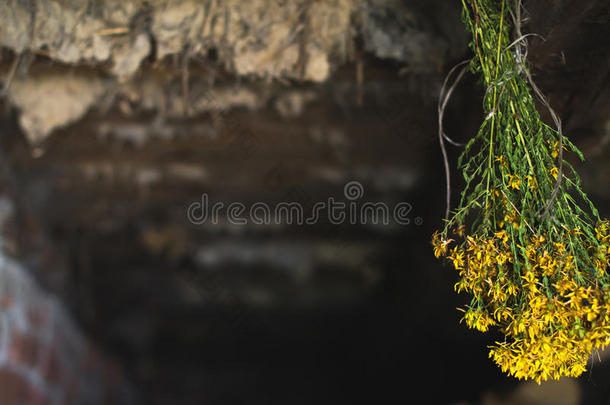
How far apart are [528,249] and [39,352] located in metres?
1.72

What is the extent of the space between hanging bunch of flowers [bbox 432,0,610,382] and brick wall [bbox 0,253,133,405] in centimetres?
150

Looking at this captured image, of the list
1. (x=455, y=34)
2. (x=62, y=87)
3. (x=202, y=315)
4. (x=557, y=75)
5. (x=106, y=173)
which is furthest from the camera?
(x=202, y=315)

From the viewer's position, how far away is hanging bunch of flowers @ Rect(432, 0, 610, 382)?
2.16 feet

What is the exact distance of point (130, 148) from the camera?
5.76 ft

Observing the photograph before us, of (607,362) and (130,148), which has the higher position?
(130,148)

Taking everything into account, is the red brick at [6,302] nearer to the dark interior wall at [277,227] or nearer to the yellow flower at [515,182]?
the dark interior wall at [277,227]

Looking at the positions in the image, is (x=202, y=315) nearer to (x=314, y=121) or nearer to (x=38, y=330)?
(x=38, y=330)

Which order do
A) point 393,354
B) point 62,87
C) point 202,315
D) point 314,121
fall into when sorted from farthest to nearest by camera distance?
point 202,315, point 393,354, point 314,121, point 62,87

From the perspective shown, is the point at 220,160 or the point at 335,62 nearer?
the point at 335,62

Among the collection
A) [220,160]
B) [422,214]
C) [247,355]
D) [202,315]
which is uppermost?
[220,160]

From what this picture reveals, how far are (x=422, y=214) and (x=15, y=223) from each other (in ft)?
4.98

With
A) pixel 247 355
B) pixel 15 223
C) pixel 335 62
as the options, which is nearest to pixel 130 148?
pixel 15 223

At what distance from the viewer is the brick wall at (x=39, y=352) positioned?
5.03 ft

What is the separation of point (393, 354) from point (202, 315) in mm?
1001
